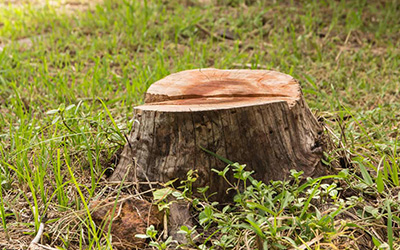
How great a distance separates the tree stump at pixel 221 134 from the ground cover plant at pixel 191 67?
0.10 m

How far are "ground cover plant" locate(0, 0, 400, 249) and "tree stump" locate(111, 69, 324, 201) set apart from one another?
101 millimetres

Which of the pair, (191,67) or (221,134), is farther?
(191,67)

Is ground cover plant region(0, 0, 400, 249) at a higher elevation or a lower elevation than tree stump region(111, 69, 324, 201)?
lower

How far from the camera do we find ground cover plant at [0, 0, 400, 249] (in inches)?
76.5

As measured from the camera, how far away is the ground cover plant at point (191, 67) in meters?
1.94

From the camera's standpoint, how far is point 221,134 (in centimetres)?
205

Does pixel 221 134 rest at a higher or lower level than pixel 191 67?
higher

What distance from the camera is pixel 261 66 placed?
433 cm

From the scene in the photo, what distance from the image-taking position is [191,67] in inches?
161

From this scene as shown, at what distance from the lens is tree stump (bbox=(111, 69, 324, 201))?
205cm

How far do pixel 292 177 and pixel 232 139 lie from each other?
0.36 m

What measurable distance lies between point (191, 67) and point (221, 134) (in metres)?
2.12

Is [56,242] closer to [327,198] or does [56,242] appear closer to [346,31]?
[327,198]

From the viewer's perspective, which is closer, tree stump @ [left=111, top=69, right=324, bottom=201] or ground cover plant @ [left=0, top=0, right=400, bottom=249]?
ground cover plant @ [left=0, top=0, right=400, bottom=249]
